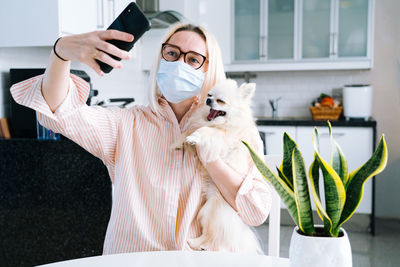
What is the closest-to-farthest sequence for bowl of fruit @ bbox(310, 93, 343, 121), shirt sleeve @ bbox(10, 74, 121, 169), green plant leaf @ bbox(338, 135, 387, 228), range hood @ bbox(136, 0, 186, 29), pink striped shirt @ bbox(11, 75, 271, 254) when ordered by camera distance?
1. green plant leaf @ bbox(338, 135, 387, 228)
2. shirt sleeve @ bbox(10, 74, 121, 169)
3. pink striped shirt @ bbox(11, 75, 271, 254)
4. range hood @ bbox(136, 0, 186, 29)
5. bowl of fruit @ bbox(310, 93, 343, 121)

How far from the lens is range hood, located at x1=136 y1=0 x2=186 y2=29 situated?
278 centimetres

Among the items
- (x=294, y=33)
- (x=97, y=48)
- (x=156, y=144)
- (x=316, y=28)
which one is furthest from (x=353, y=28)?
(x=97, y=48)

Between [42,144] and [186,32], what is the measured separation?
3.43ft

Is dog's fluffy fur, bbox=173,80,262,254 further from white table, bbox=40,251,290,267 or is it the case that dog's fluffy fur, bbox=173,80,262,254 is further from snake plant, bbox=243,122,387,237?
snake plant, bbox=243,122,387,237

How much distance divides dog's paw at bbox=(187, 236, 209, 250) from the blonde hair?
18.0 inches

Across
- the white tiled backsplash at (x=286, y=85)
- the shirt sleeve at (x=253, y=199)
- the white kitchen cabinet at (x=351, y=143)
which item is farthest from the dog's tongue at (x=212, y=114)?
the white kitchen cabinet at (x=351, y=143)

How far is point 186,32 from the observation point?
1.41m

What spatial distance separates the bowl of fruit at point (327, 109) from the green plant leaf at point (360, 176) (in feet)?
10.5

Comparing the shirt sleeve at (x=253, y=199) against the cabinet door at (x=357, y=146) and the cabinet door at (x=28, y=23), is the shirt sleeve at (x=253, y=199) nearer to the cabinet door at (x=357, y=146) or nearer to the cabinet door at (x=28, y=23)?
the cabinet door at (x=28, y=23)

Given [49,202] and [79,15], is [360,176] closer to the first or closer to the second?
[49,202]

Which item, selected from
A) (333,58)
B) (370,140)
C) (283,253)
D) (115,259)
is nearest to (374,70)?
(333,58)

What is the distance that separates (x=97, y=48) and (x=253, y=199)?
64 centimetres

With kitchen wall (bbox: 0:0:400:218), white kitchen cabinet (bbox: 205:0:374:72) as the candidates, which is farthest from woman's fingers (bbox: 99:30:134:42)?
white kitchen cabinet (bbox: 205:0:374:72)

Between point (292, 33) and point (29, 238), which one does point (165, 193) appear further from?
point (292, 33)
